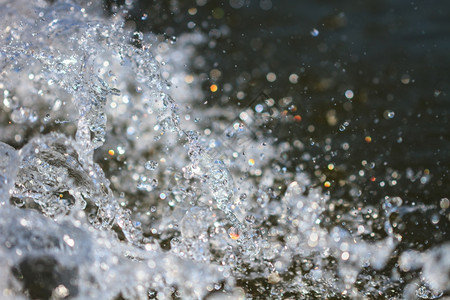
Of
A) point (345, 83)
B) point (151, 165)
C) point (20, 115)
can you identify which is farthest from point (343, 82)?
point (20, 115)

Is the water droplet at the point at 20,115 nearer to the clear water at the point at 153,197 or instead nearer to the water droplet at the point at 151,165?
the clear water at the point at 153,197

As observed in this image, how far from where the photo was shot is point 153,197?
6.59 ft

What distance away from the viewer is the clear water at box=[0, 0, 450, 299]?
150 centimetres

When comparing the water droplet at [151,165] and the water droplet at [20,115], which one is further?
the water droplet at [151,165]

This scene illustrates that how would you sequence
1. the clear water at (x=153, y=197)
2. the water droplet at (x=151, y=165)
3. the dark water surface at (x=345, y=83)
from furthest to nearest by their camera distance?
the water droplet at (x=151, y=165)
the dark water surface at (x=345, y=83)
the clear water at (x=153, y=197)

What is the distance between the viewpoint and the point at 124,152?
2.08 metres

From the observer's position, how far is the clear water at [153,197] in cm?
150

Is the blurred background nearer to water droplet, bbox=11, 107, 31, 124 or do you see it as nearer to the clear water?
the clear water

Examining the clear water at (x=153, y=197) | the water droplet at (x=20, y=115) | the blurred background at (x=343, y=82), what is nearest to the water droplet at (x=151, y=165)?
the clear water at (x=153, y=197)

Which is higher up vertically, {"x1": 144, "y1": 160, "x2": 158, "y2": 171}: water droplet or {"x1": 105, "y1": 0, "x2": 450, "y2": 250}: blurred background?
{"x1": 105, "y1": 0, "x2": 450, "y2": 250}: blurred background

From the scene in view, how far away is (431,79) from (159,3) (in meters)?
1.04

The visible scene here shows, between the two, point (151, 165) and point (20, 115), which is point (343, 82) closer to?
point (151, 165)

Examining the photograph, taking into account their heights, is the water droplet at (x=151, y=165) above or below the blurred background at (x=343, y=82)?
below

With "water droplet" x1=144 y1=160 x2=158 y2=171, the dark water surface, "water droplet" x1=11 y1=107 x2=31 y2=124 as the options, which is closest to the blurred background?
the dark water surface
